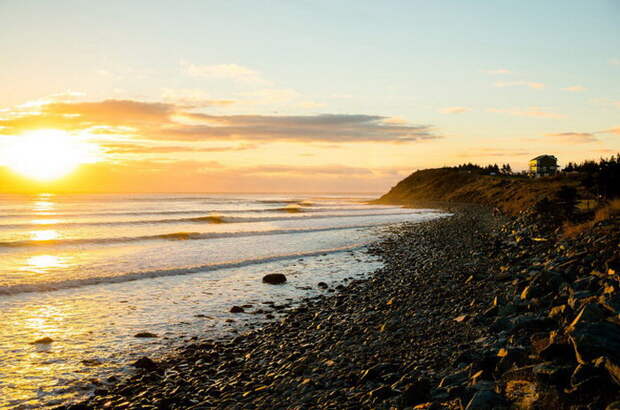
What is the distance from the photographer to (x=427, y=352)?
8.86 metres

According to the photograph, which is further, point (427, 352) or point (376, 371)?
point (427, 352)

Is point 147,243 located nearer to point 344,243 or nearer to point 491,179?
point 344,243

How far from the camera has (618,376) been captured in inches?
→ 208

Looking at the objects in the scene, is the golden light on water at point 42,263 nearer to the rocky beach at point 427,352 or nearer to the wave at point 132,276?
the wave at point 132,276

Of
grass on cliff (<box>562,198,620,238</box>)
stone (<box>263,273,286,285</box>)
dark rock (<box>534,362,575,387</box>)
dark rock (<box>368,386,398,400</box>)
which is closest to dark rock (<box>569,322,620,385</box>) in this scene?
dark rock (<box>534,362,575,387</box>)

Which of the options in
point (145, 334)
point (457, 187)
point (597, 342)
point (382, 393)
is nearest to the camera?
point (597, 342)

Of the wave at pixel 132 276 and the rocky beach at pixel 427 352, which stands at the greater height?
the rocky beach at pixel 427 352

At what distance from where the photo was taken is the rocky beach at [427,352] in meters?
5.98

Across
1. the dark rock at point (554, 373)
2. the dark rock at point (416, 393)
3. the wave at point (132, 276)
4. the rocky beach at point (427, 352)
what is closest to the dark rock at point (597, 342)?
the rocky beach at point (427, 352)

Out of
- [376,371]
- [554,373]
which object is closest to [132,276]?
[376,371]

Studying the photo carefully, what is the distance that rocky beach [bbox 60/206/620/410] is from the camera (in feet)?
19.6

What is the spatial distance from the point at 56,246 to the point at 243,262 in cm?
1892

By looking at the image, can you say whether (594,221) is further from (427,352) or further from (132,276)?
(132,276)

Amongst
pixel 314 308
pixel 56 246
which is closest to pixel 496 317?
pixel 314 308
